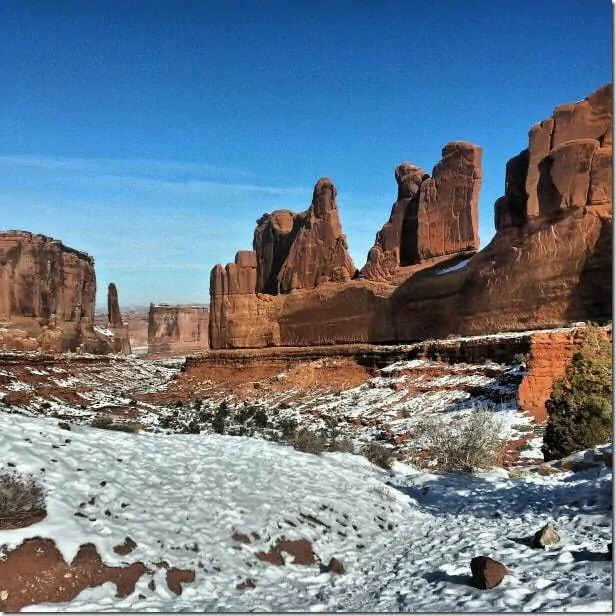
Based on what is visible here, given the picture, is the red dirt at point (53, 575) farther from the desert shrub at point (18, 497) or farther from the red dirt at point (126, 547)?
the desert shrub at point (18, 497)

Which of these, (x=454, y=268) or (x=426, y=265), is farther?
(x=426, y=265)

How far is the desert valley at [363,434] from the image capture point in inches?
227

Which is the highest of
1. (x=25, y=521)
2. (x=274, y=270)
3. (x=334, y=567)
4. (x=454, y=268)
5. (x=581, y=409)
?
(x=274, y=270)

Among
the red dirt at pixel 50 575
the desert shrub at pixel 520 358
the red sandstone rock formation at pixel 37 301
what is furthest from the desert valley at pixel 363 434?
the red sandstone rock formation at pixel 37 301

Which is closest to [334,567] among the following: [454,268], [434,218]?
[454,268]

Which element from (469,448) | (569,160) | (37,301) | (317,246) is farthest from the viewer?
(37,301)

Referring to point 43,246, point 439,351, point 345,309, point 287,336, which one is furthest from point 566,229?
point 43,246

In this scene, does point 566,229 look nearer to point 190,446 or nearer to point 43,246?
point 190,446

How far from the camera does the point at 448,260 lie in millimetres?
42688

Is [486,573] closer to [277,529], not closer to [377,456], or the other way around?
[277,529]

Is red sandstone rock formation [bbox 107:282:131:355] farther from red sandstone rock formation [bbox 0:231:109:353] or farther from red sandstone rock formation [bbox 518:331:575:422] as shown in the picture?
red sandstone rock formation [bbox 518:331:575:422]

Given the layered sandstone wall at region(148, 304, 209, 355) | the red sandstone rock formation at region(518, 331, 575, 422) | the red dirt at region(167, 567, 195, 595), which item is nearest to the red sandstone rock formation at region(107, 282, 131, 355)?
the layered sandstone wall at region(148, 304, 209, 355)

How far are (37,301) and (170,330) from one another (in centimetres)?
6582

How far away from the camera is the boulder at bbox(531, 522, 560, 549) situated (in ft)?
21.4
